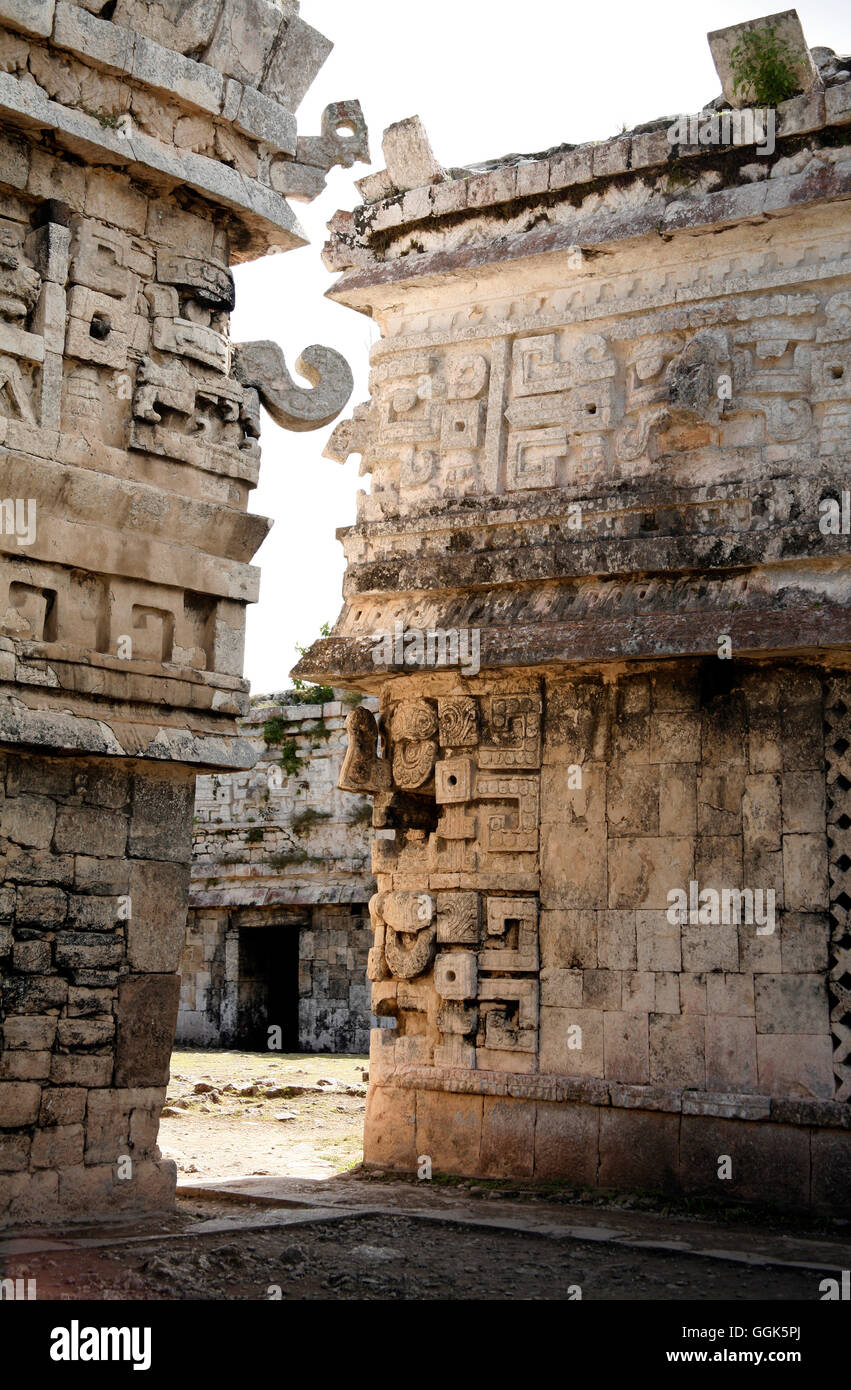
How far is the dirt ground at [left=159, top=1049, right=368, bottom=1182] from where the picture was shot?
9156 mm

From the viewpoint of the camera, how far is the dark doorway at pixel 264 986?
17750 millimetres

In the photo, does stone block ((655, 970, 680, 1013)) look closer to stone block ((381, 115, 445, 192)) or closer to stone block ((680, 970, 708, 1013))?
stone block ((680, 970, 708, 1013))

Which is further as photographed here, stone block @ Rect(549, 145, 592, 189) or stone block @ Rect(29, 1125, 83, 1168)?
stone block @ Rect(549, 145, 592, 189)

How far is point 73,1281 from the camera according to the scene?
5215mm

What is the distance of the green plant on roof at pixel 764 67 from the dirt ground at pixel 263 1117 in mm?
6649

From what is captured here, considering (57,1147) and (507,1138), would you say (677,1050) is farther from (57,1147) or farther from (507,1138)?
(57,1147)

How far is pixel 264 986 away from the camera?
18.3 meters

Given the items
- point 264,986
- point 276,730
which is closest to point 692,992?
point 276,730

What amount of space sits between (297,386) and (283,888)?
35.6 feet

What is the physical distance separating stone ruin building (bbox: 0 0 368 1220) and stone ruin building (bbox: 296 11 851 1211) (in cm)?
209

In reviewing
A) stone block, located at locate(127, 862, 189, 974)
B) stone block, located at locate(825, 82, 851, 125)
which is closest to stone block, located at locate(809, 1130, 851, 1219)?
stone block, located at locate(127, 862, 189, 974)

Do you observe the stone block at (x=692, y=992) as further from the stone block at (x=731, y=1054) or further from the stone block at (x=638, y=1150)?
the stone block at (x=638, y=1150)
